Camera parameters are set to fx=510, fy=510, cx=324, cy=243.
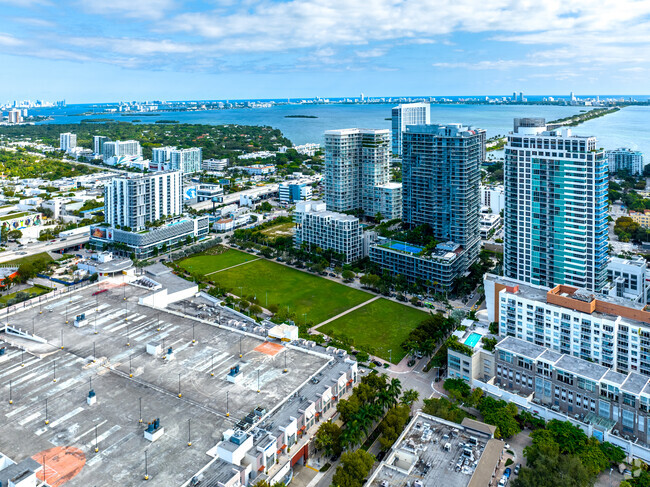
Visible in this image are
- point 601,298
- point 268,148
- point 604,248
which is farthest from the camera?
point 268,148

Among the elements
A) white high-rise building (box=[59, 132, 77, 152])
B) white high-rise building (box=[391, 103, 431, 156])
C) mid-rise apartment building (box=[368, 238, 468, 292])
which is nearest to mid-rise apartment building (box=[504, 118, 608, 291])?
mid-rise apartment building (box=[368, 238, 468, 292])

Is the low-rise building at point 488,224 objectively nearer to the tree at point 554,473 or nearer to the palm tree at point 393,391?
the palm tree at point 393,391

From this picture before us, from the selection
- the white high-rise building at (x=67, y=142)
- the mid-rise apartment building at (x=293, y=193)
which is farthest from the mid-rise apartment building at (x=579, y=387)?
the white high-rise building at (x=67, y=142)

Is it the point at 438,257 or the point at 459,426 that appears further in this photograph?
the point at 438,257

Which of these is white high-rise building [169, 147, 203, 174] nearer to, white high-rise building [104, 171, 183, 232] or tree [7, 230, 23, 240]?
Result: white high-rise building [104, 171, 183, 232]

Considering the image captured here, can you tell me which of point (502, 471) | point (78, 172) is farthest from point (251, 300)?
point (78, 172)

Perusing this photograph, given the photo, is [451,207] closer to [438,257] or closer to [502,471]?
[438,257]

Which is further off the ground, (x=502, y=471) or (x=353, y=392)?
(x=353, y=392)
